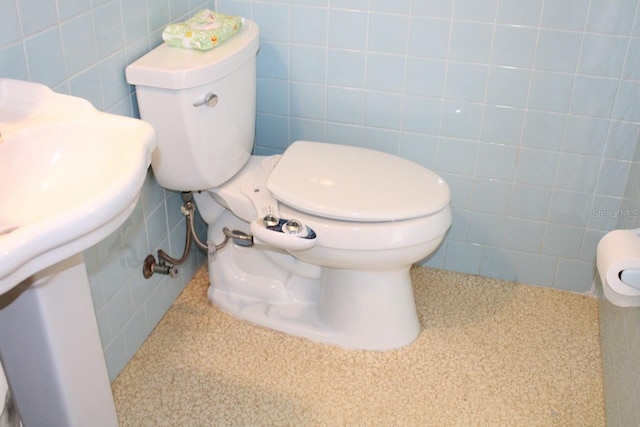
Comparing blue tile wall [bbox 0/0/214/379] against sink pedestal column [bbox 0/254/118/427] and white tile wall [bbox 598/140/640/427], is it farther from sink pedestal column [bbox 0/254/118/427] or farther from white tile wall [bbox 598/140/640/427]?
white tile wall [bbox 598/140/640/427]

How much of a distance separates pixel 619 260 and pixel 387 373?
80 cm

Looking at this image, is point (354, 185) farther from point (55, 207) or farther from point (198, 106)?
point (55, 207)

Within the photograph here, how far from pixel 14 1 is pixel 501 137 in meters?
1.29

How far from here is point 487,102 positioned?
197cm

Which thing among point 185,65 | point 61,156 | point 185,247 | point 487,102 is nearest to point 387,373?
point 185,247

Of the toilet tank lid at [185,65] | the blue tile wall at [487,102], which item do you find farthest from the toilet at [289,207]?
the blue tile wall at [487,102]

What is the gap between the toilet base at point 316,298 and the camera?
1.89 meters

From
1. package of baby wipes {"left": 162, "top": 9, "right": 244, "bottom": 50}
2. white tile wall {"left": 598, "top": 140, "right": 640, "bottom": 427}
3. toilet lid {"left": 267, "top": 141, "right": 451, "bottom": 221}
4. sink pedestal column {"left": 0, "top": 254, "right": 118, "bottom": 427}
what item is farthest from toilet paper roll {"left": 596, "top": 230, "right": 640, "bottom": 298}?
package of baby wipes {"left": 162, "top": 9, "right": 244, "bottom": 50}

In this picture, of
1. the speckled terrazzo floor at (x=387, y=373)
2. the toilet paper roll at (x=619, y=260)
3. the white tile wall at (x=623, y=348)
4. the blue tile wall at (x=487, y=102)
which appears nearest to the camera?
the toilet paper roll at (x=619, y=260)

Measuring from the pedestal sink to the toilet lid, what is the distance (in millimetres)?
642

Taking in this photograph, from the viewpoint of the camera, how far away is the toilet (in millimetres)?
1673

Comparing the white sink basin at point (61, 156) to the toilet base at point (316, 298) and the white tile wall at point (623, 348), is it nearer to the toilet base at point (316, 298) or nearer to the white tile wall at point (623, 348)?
the toilet base at point (316, 298)

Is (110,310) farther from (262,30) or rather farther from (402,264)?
(262,30)

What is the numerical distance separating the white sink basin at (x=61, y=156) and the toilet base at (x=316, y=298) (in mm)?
888
